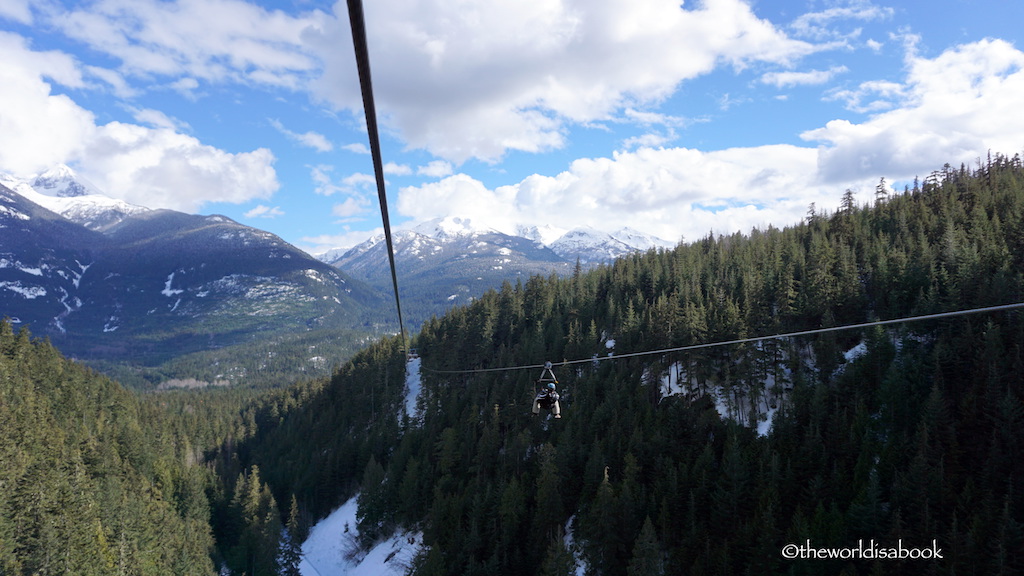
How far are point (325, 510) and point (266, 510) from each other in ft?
Answer: 39.6

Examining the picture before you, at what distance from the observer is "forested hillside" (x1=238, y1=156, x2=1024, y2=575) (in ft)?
128

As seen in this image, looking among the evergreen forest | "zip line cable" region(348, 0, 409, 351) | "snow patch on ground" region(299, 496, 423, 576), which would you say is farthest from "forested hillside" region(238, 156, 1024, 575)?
"zip line cable" region(348, 0, 409, 351)

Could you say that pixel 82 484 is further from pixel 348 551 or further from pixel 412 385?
pixel 412 385

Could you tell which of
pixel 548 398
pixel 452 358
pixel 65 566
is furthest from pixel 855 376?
pixel 65 566

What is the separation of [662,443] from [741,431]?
9103 mm

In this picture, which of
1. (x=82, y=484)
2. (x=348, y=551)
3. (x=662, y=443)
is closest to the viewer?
(x=82, y=484)

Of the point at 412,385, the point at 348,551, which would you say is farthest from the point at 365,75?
the point at 412,385

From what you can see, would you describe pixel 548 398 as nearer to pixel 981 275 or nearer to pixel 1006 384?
pixel 1006 384

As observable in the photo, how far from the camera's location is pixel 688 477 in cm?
4997

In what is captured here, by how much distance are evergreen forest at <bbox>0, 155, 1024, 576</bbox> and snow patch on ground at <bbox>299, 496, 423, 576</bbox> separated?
2245mm

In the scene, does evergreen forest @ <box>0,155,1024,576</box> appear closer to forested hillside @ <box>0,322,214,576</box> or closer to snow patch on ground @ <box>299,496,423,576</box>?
Result: forested hillside @ <box>0,322,214,576</box>

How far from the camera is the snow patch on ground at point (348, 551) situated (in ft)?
209

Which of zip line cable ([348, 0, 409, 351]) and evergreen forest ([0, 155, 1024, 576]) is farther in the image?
evergreen forest ([0, 155, 1024, 576])

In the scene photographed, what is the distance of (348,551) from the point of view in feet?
234
